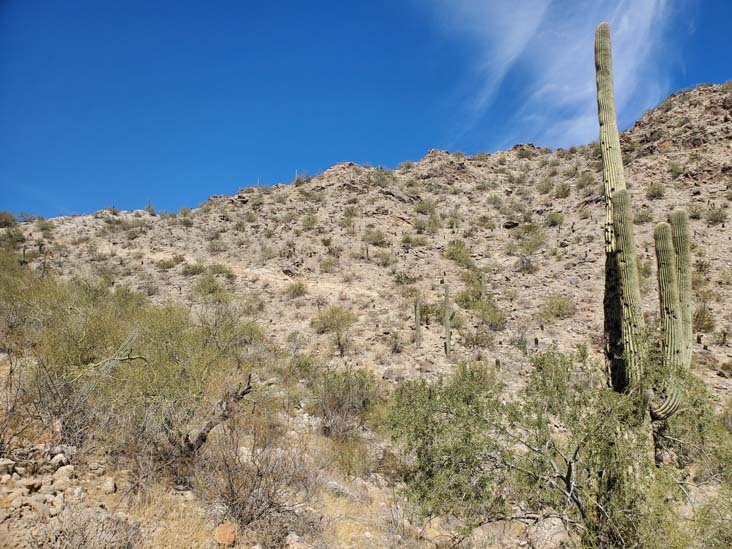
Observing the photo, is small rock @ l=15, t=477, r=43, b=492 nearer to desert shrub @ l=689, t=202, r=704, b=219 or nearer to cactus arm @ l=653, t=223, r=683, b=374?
cactus arm @ l=653, t=223, r=683, b=374

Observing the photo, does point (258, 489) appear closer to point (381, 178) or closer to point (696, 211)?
point (696, 211)

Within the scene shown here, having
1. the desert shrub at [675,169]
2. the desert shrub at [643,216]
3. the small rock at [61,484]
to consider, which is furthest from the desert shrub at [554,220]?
the small rock at [61,484]

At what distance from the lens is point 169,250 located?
69.5 feet

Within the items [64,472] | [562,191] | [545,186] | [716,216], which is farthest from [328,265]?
[716,216]

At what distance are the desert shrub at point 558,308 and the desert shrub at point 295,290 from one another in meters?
9.82

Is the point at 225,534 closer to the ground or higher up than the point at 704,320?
closer to the ground

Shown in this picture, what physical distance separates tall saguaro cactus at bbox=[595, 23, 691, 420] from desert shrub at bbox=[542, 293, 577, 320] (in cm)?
886

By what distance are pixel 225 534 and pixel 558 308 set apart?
1328 centimetres

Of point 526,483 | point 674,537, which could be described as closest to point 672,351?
point 674,537

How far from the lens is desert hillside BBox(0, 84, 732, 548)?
192 inches

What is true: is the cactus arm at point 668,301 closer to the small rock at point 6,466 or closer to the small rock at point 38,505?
the small rock at point 38,505

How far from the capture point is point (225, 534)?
173 inches

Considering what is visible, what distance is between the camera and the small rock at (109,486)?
14.8 ft

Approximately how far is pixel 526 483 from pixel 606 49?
6.66m
